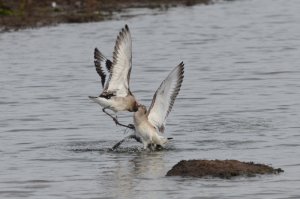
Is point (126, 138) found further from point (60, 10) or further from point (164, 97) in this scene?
point (60, 10)

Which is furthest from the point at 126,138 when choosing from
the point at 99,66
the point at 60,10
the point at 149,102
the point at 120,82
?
the point at 60,10

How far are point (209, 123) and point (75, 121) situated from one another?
89.8 inches

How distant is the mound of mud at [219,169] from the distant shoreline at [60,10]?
1814cm

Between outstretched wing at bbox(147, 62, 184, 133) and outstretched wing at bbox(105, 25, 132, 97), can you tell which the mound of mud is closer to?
outstretched wing at bbox(147, 62, 184, 133)

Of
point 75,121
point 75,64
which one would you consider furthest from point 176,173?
point 75,64

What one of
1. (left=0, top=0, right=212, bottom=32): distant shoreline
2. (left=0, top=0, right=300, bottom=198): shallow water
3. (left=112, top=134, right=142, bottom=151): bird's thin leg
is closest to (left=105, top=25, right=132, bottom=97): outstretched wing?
(left=112, top=134, right=142, bottom=151): bird's thin leg

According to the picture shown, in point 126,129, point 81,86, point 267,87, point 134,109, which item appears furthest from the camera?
point 81,86

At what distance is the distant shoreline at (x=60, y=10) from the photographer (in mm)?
30219

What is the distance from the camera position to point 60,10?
32562 millimetres

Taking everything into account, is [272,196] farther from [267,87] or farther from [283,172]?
[267,87]

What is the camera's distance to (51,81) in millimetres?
22625

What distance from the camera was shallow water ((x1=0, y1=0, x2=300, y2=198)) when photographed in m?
11.8

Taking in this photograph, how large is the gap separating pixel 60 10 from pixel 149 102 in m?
14.1

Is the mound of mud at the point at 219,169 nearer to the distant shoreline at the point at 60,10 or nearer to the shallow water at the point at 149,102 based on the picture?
the shallow water at the point at 149,102
